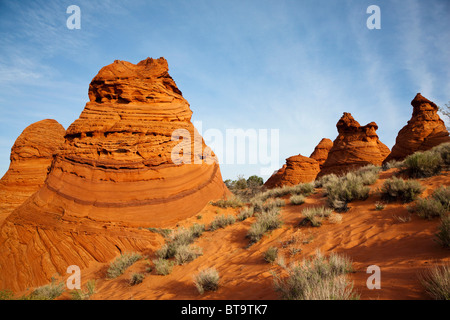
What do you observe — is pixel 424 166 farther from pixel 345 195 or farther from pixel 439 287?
pixel 439 287

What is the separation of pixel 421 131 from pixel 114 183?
2485 centimetres

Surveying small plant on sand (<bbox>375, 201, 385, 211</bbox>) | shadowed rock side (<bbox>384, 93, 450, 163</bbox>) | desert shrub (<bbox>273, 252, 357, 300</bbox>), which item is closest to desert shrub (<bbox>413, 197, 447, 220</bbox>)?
small plant on sand (<bbox>375, 201, 385, 211</bbox>)

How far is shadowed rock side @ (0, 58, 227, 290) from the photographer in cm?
772

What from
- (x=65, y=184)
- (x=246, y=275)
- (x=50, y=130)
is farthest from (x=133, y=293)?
(x=50, y=130)

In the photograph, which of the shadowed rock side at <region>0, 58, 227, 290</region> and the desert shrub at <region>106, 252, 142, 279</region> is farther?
the shadowed rock side at <region>0, 58, 227, 290</region>

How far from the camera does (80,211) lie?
27.5 ft

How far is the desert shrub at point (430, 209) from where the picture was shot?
4.32 metres

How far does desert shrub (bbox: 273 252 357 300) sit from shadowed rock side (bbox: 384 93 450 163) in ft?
69.0

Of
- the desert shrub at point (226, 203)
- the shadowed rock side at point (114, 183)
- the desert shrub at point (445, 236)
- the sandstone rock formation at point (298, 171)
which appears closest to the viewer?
the desert shrub at point (445, 236)

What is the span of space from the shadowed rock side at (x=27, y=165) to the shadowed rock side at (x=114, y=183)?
45.1ft

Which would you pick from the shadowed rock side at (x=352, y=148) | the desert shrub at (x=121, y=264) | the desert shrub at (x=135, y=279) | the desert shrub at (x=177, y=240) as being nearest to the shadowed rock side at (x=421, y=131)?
Answer: the shadowed rock side at (x=352, y=148)

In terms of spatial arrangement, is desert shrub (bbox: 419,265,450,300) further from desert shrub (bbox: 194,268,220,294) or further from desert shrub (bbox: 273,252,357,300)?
desert shrub (bbox: 194,268,220,294)

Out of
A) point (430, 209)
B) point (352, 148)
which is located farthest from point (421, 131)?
point (430, 209)

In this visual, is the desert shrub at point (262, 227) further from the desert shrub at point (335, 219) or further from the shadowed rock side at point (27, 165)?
the shadowed rock side at point (27, 165)
